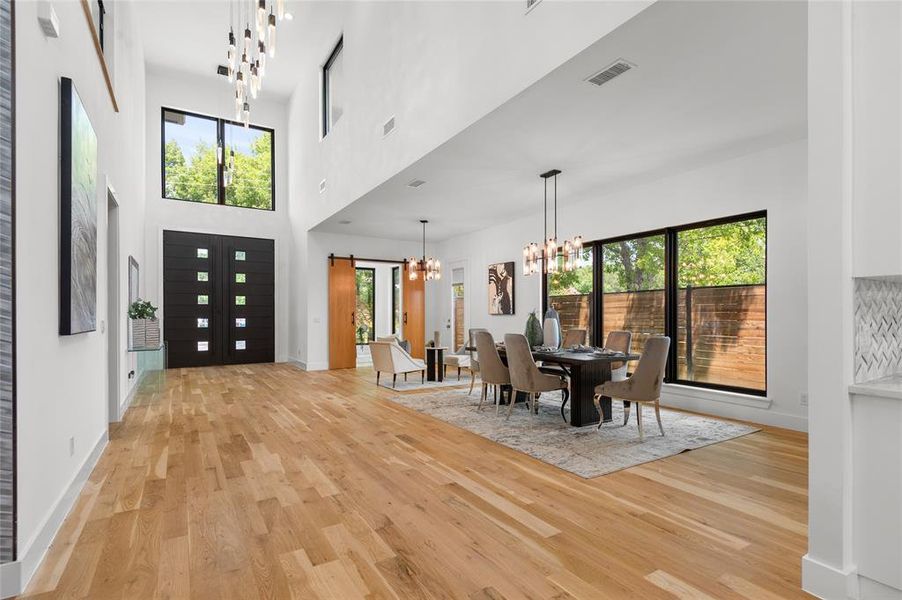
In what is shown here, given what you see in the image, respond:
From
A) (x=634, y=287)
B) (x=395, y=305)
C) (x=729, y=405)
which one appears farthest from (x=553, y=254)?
(x=395, y=305)

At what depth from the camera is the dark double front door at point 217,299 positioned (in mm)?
9672

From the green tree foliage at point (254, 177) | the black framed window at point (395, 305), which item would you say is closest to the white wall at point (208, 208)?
the green tree foliage at point (254, 177)

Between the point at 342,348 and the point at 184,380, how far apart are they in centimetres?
290

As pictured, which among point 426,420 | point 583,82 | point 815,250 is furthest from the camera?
point 426,420

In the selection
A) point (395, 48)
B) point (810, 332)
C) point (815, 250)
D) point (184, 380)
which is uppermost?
point (395, 48)

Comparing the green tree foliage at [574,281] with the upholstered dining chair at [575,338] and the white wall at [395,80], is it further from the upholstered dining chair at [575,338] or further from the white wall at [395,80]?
the white wall at [395,80]

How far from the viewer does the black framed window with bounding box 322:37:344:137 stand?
840 cm

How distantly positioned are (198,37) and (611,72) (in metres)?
8.47

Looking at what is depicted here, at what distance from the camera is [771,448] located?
155 inches

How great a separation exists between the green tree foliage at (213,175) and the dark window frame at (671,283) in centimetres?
787

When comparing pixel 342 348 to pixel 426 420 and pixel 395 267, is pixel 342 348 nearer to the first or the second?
pixel 395 267

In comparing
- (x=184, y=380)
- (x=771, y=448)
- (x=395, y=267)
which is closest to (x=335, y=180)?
(x=184, y=380)

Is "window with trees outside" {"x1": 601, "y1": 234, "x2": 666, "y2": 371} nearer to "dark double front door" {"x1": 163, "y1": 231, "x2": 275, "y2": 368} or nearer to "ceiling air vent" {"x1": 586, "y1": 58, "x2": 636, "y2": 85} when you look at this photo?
"ceiling air vent" {"x1": 586, "y1": 58, "x2": 636, "y2": 85}

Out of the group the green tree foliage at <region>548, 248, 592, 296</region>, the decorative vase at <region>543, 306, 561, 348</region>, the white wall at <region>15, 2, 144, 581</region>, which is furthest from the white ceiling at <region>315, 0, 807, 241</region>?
the white wall at <region>15, 2, 144, 581</region>
